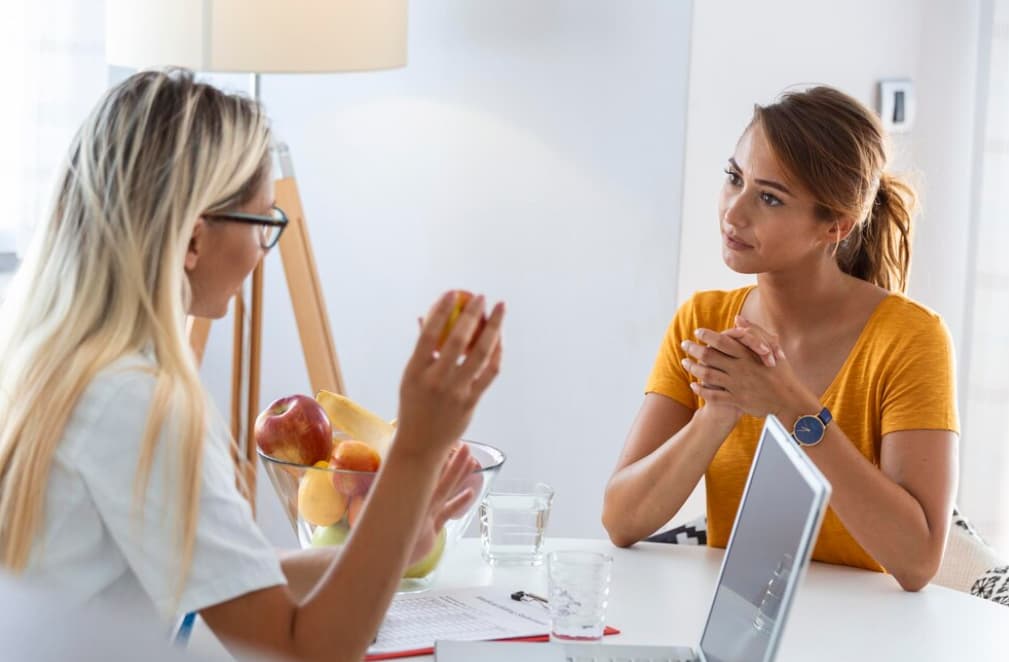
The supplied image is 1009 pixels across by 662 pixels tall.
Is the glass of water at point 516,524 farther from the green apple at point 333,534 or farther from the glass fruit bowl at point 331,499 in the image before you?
the green apple at point 333,534

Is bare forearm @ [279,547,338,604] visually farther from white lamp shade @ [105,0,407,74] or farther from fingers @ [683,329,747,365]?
white lamp shade @ [105,0,407,74]

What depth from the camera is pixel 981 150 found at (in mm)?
2920

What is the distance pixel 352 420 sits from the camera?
143cm

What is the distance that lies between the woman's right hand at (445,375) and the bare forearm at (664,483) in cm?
77

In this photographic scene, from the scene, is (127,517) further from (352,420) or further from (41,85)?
(41,85)

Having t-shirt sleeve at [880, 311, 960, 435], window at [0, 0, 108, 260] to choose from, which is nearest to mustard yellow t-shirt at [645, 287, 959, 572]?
t-shirt sleeve at [880, 311, 960, 435]

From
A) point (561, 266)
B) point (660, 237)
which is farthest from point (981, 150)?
point (561, 266)

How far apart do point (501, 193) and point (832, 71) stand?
771 millimetres

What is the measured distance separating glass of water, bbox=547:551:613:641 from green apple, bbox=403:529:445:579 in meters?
0.16

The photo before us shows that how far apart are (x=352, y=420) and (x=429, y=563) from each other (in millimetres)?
182

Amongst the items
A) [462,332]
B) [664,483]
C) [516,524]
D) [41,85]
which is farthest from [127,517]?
[41,85]

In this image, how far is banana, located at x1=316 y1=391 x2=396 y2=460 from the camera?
4.63 ft

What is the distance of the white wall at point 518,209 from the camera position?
2670 millimetres

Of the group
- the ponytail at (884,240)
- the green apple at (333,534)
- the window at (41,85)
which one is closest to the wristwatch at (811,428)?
the ponytail at (884,240)
